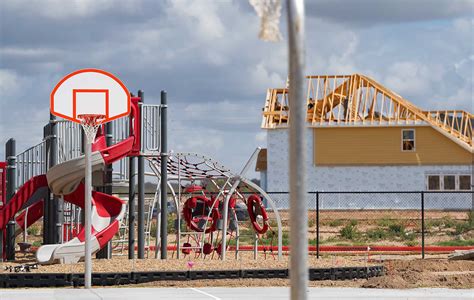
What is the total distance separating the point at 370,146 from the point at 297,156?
56714mm

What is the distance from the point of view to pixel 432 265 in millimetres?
24875

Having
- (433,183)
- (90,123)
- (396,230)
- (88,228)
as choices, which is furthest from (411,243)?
(433,183)

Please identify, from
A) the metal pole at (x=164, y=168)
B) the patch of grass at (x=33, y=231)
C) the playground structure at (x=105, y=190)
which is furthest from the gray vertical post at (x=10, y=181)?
the patch of grass at (x=33, y=231)

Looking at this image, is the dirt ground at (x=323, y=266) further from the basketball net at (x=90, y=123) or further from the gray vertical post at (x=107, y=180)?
the basketball net at (x=90, y=123)

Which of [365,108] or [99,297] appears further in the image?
[365,108]

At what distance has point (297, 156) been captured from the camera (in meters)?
9.01

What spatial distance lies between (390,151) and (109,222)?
42.7 metres

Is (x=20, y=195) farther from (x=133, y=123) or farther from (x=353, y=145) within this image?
(x=353, y=145)

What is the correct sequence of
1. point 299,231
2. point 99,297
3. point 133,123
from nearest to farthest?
1. point 299,231
2. point 99,297
3. point 133,123

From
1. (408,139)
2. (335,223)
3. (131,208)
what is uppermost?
(408,139)

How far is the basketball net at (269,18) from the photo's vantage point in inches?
360

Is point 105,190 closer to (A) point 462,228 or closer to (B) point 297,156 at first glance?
(B) point 297,156

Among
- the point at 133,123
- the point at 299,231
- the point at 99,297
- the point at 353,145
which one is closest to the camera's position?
the point at 299,231

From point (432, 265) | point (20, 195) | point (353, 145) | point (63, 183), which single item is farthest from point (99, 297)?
point (353, 145)
